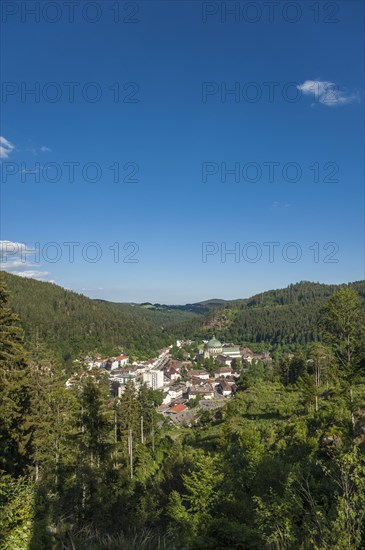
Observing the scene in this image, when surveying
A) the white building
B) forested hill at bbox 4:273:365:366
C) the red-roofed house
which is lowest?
the red-roofed house

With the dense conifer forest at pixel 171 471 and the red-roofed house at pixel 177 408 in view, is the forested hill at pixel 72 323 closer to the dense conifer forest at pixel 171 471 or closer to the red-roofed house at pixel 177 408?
the red-roofed house at pixel 177 408

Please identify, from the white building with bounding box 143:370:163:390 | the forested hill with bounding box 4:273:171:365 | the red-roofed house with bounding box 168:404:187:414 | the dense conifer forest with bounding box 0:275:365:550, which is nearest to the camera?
the dense conifer forest with bounding box 0:275:365:550


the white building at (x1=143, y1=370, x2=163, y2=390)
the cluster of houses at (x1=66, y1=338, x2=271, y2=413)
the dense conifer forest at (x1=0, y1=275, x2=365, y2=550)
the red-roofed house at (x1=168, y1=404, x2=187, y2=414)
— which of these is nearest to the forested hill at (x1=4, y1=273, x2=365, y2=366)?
the cluster of houses at (x1=66, y1=338, x2=271, y2=413)

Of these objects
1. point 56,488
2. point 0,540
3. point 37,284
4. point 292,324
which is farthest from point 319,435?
point 37,284

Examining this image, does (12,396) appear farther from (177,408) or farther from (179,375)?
(179,375)

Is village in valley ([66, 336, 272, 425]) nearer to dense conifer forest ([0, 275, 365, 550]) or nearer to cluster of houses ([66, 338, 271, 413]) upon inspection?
cluster of houses ([66, 338, 271, 413])

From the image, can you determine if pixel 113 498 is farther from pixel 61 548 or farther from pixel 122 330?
pixel 122 330
